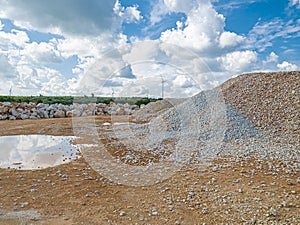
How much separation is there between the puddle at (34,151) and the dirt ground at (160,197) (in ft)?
2.07

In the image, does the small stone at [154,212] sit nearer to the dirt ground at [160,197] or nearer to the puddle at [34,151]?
the dirt ground at [160,197]

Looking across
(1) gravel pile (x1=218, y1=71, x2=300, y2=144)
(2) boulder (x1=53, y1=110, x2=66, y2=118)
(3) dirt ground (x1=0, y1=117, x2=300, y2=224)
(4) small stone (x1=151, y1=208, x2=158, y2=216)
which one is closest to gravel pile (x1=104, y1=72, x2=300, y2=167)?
(1) gravel pile (x1=218, y1=71, x2=300, y2=144)

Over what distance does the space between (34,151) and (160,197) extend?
15.3 ft

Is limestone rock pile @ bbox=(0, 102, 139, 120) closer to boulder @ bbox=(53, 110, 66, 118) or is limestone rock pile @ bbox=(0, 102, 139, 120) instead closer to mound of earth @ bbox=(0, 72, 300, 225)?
boulder @ bbox=(53, 110, 66, 118)

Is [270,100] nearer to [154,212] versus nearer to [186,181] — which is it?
[186,181]

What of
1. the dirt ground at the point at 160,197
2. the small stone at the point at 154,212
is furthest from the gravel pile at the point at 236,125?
the small stone at the point at 154,212

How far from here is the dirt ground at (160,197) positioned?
3.06 m

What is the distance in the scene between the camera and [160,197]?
367 cm

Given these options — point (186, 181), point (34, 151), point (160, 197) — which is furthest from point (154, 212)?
point (34, 151)

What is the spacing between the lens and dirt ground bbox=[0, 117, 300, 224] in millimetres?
3064

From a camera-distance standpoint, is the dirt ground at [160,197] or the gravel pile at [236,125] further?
the gravel pile at [236,125]

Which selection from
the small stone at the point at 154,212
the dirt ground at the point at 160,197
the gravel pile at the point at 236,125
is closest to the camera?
the dirt ground at the point at 160,197

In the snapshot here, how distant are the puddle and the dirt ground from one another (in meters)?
0.63

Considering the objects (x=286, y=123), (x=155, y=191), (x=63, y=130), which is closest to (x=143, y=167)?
(x=155, y=191)
